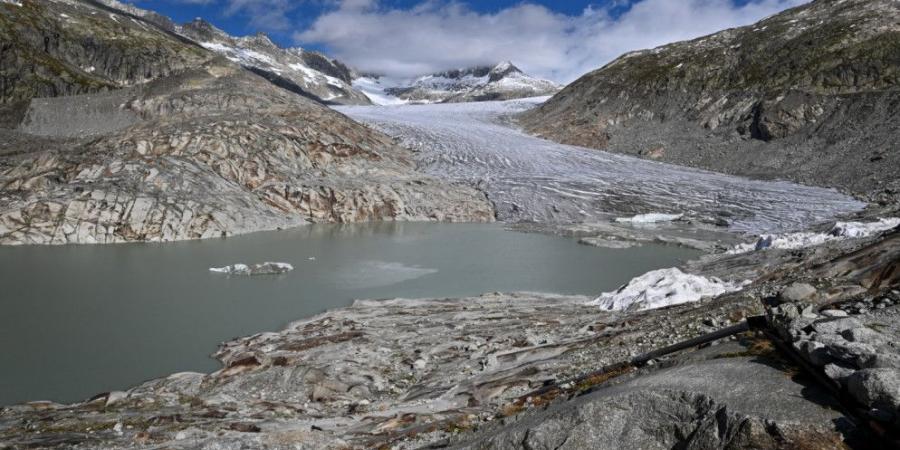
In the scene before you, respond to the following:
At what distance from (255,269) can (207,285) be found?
71.0 inches

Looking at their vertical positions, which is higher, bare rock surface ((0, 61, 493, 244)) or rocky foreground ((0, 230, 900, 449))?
bare rock surface ((0, 61, 493, 244))

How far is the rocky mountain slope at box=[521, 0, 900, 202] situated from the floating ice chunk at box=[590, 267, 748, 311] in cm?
1800

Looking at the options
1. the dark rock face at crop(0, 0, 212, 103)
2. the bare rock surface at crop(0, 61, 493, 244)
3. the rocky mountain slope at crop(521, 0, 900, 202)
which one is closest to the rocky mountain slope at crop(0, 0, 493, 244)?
the bare rock surface at crop(0, 61, 493, 244)

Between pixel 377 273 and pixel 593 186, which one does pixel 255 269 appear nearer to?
pixel 377 273

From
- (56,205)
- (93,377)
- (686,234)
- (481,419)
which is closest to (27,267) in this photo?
(56,205)

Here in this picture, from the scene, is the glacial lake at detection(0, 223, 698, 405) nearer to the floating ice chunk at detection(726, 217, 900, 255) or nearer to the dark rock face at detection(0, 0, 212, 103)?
the floating ice chunk at detection(726, 217, 900, 255)

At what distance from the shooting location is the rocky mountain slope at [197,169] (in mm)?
A: 22594

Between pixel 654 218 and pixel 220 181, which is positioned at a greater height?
pixel 220 181

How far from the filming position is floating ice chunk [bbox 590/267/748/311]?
10.4 metres

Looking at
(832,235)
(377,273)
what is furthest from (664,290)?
(377,273)

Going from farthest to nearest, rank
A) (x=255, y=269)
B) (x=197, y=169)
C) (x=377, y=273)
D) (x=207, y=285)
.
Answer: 1. (x=197, y=169)
2. (x=377, y=273)
3. (x=255, y=269)
4. (x=207, y=285)

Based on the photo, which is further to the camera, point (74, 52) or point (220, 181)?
point (74, 52)

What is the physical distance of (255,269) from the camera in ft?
58.0

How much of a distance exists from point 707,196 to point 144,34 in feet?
221
